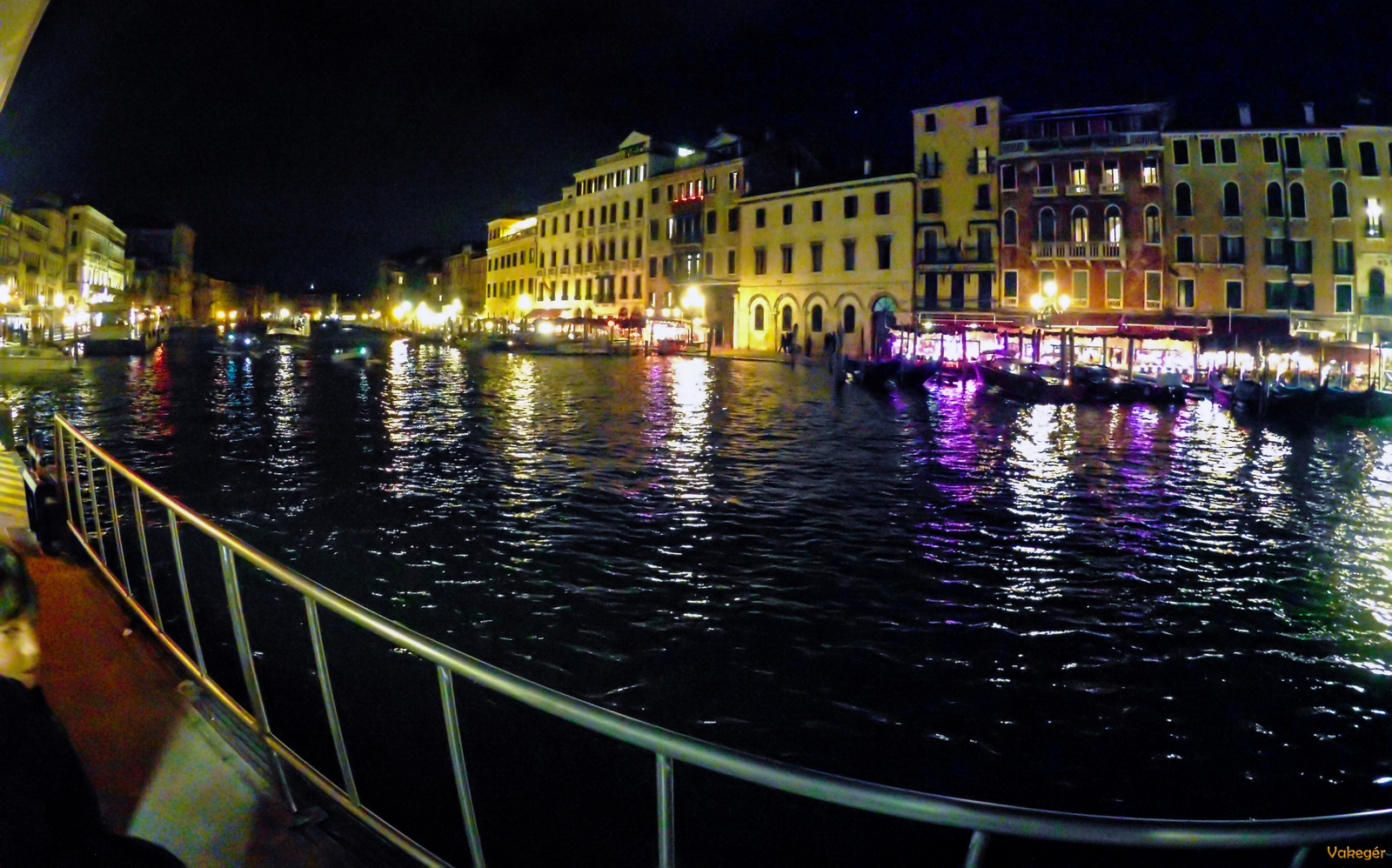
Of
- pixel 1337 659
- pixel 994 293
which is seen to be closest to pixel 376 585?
pixel 1337 659

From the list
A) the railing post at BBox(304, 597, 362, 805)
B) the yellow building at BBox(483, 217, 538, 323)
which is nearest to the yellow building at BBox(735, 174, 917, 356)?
the yellow building at BBox(483, 217, 538, 323)

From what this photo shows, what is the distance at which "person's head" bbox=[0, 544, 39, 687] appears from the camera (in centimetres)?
207

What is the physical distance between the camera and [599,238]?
2611 inches

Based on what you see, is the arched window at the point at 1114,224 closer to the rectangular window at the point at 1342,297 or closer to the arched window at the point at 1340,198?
the arched window at the point at 1340,198

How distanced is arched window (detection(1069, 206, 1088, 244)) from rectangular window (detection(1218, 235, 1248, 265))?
17.7ft

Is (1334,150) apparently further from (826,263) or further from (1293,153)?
(826,263)

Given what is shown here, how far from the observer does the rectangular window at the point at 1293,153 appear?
37000 millimetres

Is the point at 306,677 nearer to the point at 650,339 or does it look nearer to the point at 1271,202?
the point at 1271,202

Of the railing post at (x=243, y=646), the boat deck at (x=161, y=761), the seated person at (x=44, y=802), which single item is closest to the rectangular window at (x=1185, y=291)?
the boat deck at (x=161, y=761)

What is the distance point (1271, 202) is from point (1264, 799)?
40865mm

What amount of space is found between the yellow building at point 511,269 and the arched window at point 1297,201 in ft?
171

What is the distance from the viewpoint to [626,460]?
1398 cm

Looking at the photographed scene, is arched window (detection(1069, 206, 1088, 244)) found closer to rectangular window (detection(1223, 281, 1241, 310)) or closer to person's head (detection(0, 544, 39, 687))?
rectangular window (detection(1223, 281, 1241, 310))

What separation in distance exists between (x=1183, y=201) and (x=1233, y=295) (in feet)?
15.0
